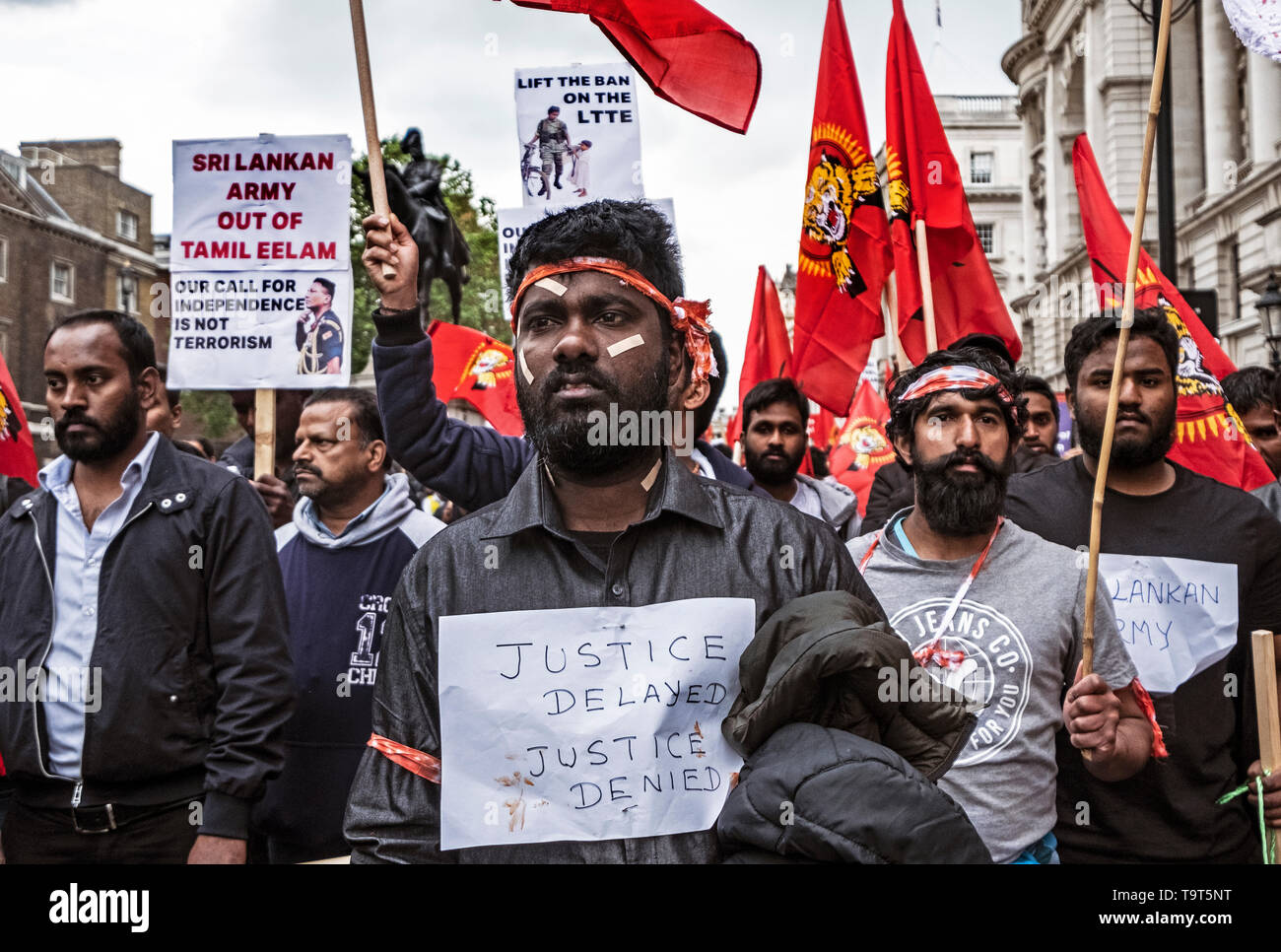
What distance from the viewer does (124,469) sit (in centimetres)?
341

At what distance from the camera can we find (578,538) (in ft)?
7.23

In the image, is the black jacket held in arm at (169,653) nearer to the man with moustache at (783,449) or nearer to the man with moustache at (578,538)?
the man with moustache at (578,538)

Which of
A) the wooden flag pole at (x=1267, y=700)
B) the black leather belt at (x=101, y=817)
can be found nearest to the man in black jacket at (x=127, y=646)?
the black leather belt at (x=101, y=817)

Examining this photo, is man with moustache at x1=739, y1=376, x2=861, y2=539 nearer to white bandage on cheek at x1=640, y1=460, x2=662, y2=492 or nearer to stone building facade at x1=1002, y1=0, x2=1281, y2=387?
white bandage on cheek at x1=640, y1=460, x2=662, y2=492

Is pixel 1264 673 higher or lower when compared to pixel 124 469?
lower

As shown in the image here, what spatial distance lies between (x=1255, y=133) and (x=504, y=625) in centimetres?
2792

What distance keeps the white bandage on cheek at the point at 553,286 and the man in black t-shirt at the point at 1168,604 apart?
176 cm

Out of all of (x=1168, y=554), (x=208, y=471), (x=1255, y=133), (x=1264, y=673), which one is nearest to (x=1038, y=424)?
(x=1168, y=554)

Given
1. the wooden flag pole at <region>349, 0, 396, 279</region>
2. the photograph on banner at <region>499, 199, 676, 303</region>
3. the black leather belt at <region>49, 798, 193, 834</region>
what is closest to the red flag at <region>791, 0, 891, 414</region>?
the photograph on banner at <region>499, 199, 676, 303</region>

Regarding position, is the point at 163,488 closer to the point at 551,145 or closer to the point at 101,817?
the point at 101,817

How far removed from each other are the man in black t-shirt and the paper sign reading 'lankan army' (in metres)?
2.94

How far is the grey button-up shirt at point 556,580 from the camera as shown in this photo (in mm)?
2047

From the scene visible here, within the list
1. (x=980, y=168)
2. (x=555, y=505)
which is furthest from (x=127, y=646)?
(x=980, y=168)
